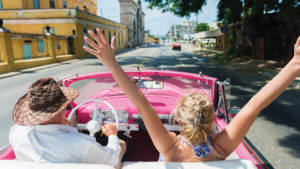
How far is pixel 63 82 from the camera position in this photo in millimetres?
2867

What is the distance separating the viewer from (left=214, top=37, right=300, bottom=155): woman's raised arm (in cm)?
121

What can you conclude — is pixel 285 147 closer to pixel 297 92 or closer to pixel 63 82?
pixel 63 82

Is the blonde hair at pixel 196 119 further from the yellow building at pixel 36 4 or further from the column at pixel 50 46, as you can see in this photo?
the yellow building at pixel 36 4

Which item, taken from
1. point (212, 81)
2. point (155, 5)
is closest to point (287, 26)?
point (155, 5)

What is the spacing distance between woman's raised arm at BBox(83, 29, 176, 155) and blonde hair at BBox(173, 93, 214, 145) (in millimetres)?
141

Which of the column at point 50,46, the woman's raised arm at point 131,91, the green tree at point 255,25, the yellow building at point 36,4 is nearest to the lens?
the woman's raised arm at point 131,91

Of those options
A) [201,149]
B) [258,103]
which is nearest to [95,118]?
[201,149]

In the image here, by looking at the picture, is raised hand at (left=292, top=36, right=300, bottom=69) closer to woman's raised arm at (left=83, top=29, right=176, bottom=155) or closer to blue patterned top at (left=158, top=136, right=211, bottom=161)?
blue patterned top at (left=158, top=136, right=211, bottom=161)

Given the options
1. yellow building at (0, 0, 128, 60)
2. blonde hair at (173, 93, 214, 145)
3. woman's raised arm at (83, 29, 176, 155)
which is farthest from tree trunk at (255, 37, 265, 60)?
yellow building at (0, 0, 128, 60)

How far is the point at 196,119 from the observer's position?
127cm

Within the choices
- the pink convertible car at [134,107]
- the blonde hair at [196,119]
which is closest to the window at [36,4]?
the pink convertible car at [134,107]

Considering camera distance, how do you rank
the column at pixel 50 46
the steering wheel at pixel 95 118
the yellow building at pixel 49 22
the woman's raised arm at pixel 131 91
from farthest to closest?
the yellow building at pixel 49 22
the column at pixel 50 46
the steering wheel at pixel 95 118
the woman's raised arm at pixel 131 91

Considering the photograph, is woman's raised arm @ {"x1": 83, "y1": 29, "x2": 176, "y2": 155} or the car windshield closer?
woman's raised arm @ {"x1": 83, "y1": 29, "x2": 176, "y2": 155}

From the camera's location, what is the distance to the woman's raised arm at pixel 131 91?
3.71ft
